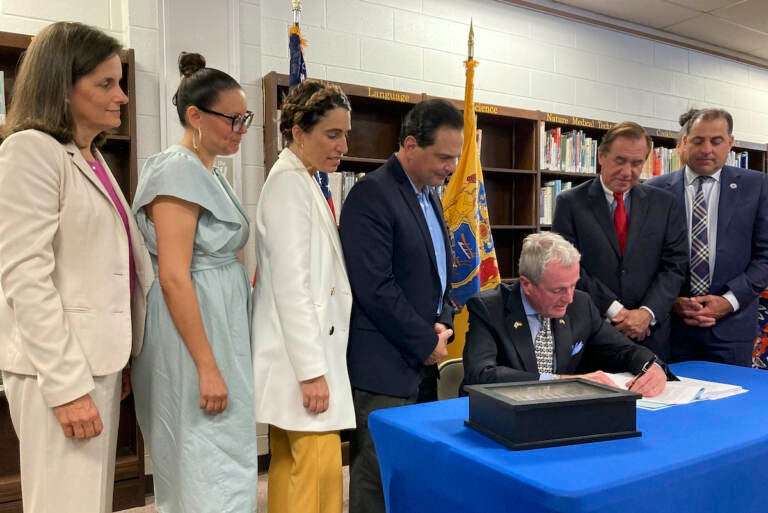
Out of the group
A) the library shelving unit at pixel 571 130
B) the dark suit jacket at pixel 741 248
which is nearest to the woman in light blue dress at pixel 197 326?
the dark suit jacket at pixel 741 248

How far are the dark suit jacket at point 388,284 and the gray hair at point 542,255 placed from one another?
0.30 metres

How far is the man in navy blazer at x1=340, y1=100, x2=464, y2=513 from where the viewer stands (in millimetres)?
1830

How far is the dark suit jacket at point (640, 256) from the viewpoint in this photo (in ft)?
7.35

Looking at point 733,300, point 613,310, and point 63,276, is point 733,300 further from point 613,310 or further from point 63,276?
point 63,276

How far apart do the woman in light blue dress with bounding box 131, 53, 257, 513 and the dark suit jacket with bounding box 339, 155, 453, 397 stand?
349 mm

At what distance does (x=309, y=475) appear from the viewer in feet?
5.58

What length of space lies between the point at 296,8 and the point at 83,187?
1432 millimetres

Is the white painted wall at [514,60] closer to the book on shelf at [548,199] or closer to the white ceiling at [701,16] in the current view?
the white ceiling at [701,16]

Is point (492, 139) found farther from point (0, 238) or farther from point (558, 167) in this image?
point (0, 238)

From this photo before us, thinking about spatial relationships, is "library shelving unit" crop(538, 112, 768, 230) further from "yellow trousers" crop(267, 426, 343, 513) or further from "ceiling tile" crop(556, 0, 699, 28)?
"yellow trousers" crop(267, 426, 343, 513)

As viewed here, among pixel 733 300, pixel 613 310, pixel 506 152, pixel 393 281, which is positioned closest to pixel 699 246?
pixel 733 300

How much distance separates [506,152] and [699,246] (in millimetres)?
2121

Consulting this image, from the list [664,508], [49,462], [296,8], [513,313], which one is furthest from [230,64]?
[664,508]

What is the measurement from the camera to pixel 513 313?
1865 millimetres
